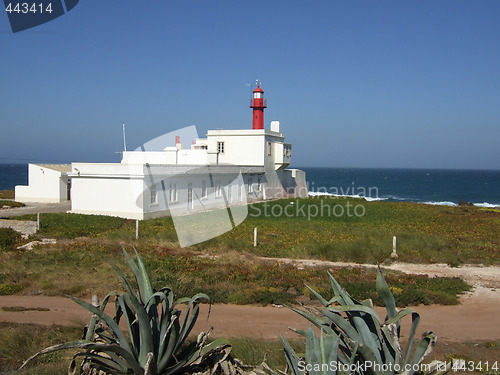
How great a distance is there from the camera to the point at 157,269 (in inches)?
430

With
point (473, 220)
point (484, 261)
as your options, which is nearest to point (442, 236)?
point (484, 261)

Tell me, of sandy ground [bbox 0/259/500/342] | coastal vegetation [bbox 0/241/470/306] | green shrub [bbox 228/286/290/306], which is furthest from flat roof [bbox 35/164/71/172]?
green shrub [bbox 228/286/290/306]

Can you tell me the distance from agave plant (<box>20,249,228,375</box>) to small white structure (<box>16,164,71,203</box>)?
1041 inches

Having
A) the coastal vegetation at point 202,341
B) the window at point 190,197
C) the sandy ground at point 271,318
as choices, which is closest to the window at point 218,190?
the window at point 190,197

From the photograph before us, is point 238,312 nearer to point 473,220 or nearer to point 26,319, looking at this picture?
point 26,319

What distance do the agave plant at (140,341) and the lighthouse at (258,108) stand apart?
31730 mm

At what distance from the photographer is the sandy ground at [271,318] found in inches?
290

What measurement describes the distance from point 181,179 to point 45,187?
1072 cm

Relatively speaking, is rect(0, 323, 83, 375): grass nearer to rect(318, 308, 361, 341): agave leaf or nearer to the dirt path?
rect(318, 308, 361, 341): agave leaf

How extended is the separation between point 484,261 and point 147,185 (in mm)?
14523

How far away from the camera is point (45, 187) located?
29.1 m

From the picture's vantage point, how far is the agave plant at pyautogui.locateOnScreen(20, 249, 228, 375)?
379cm

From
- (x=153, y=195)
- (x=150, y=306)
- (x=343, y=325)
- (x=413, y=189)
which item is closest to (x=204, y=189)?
(x=153, y=195)

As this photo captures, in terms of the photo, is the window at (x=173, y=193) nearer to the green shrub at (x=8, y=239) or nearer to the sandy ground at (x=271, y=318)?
the green shrub at (x=8, y=239)
